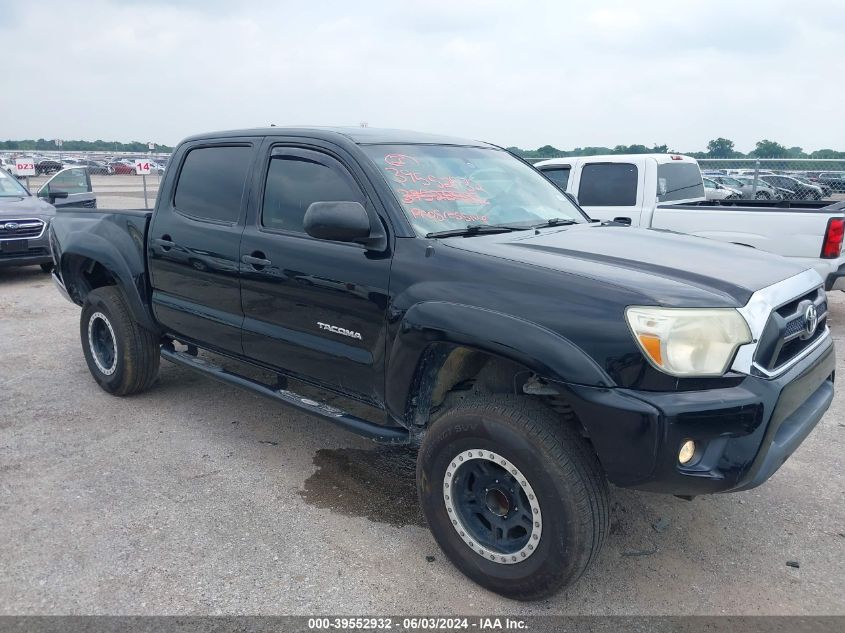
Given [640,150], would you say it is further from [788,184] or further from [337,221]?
[337,221]

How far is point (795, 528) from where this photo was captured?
339 centimetres

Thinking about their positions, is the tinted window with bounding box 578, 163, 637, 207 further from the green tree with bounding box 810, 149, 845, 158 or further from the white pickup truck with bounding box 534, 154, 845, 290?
the green tree with bounding box 810, 149, 845, 158

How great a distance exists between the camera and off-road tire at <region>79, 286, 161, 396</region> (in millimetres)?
4824

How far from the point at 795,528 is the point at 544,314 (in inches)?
75.0

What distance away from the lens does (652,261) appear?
298cm

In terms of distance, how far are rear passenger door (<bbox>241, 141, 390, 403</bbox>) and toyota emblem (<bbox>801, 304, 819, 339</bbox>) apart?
5.93 ft

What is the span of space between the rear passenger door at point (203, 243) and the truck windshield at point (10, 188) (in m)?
7.34

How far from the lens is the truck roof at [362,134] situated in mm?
3605

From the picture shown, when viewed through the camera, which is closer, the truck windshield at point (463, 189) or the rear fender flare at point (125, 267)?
the truck windshield at point (463, 189)

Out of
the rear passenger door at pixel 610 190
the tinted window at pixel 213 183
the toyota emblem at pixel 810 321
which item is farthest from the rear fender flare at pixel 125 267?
the rear passenger door at pixel 610 190

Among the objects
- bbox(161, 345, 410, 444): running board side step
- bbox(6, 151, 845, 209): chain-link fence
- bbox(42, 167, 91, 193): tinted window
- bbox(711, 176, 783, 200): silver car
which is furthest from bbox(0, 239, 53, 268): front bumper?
bbox(711, 176, 783, 200): silver car

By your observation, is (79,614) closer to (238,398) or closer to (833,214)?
(238,398)

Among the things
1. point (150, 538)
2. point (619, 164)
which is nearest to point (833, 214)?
point (619, 164)

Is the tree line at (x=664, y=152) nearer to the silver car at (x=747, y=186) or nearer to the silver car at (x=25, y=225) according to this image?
the silver car at (x=747, y=186)
